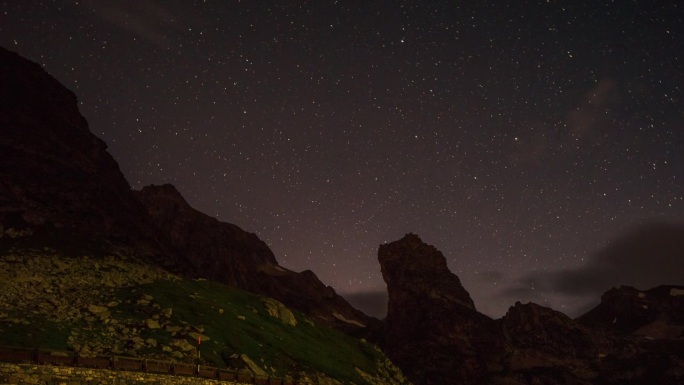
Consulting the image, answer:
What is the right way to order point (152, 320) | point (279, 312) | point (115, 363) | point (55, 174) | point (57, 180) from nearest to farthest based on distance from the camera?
1. point (115, 363)
2. point (152, 320)
3. point (279, 312)
4. point (57, 180)
5. point (55, 174)

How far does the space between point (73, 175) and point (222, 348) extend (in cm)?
8833

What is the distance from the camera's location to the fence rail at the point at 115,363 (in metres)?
33.3

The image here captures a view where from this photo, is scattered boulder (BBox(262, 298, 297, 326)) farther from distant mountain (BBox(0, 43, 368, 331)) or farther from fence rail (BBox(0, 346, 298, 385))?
fence rail (BBox(0, 346, 298, 385))

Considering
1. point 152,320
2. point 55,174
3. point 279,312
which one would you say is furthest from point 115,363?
point 55,174

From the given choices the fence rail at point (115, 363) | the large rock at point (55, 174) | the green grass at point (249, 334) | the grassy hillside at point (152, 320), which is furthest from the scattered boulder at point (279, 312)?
the fence rail at point (115, 363)

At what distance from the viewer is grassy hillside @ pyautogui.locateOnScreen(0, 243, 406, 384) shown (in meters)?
46.9

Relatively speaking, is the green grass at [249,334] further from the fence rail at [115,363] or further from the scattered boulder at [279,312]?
the fence rail at [115,363]

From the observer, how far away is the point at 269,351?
6800 cm

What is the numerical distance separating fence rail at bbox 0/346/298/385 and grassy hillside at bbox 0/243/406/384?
168 inches

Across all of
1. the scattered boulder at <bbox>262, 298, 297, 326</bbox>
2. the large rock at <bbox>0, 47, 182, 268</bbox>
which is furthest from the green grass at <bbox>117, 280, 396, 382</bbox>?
the large rock at <bbox>0, 47, 182, 268</bbox>

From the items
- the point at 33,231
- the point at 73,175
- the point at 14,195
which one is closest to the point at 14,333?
the point at 33,231

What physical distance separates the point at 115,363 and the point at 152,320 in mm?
18396

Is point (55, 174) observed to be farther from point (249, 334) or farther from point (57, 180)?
point (249, 334)

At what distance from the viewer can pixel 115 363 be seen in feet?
125
